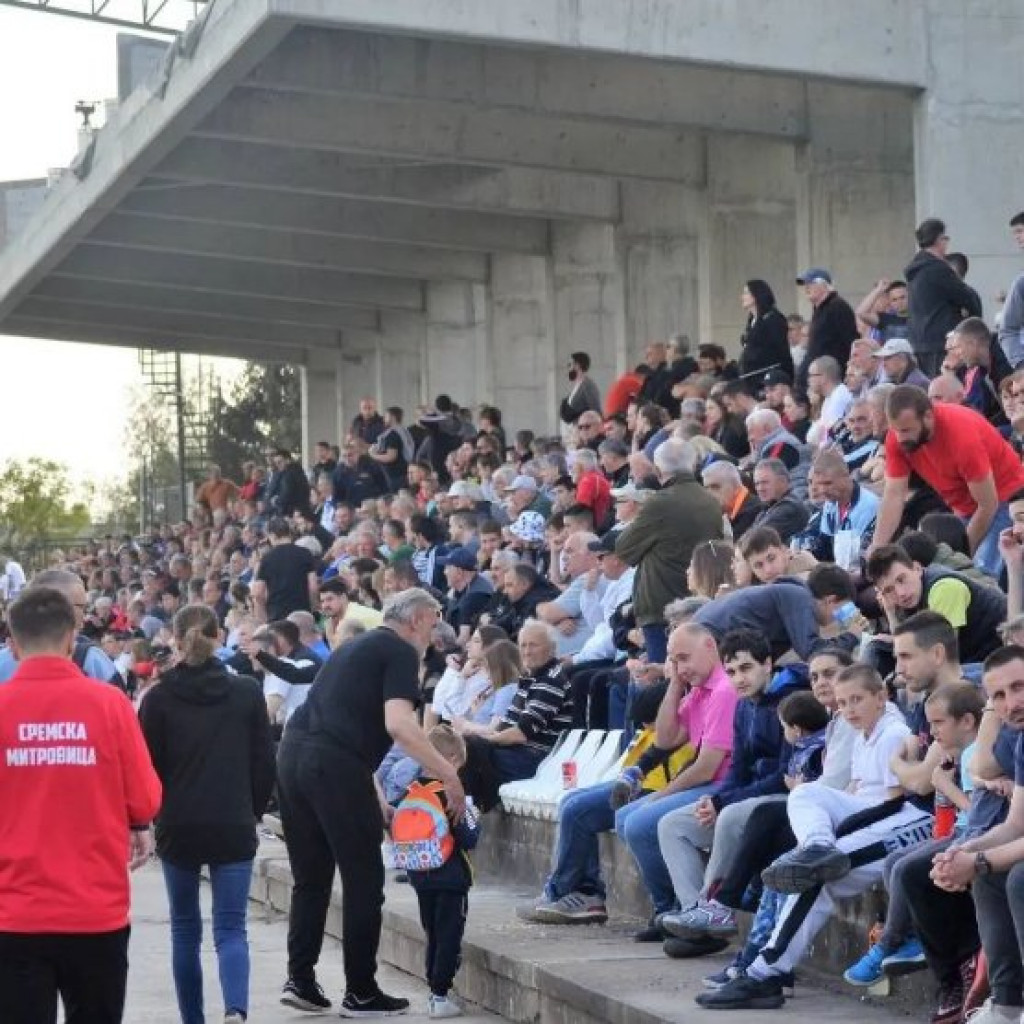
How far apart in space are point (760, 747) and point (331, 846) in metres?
1.92

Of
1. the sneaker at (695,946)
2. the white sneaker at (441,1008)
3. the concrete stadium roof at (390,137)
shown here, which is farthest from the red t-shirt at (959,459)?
the concrete stadium roof at (390,137)

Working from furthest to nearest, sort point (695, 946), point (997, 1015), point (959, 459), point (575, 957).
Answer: point (959, 459) < point (575, 957) < point (695, 946) < point (997, 1015)

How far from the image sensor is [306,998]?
11.8m

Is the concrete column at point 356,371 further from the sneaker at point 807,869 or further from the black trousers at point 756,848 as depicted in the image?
the sneaker at point 807,869

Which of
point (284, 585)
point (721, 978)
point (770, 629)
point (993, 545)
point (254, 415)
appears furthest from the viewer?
point (254, 415)

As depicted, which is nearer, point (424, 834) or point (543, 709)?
point (424, 834)

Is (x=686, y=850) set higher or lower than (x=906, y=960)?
higher

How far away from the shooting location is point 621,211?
114ft

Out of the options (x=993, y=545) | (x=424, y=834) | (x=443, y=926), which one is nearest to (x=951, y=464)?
(x=993, y=545)

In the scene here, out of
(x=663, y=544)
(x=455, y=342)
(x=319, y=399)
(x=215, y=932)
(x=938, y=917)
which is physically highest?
(x=455, y=342)

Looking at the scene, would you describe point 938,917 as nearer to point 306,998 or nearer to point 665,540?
point 306,998

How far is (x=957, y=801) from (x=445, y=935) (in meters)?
3.21

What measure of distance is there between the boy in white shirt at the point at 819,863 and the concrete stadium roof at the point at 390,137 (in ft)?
48.8

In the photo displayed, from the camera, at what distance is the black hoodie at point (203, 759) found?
1062 centimetres
